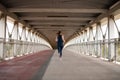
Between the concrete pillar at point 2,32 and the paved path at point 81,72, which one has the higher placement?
the concrete pillar at point 2,32

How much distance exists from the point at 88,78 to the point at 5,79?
218 centimetres

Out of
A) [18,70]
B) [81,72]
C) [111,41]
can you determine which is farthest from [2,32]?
[81,72]

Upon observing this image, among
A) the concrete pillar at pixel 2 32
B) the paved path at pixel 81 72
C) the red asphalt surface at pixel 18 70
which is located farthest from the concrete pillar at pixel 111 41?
the concrete pillar at pixel 2 32

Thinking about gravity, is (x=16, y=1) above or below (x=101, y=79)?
above

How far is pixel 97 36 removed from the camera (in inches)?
818

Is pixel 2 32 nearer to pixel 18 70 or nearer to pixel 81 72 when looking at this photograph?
pixel 18 70

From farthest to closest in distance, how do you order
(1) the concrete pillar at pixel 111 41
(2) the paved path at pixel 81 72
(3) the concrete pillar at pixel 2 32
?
(1) the concrete pillar at pixel 111 41 → (3) the concrete pillar at pixel 2 32 → (2) the paved path at pixel 81 72

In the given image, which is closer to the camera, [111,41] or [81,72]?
[81,72]

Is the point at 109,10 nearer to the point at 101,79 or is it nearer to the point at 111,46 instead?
the point at 111,46

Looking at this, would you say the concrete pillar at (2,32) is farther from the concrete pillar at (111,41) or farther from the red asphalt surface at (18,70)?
the concrete pillar at (111,41)

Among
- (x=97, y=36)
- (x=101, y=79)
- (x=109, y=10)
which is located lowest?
(x=101, y=79)

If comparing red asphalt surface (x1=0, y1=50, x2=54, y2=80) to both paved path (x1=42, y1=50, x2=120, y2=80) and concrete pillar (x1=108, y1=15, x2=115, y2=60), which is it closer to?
paved path (x1=42, y1=50, x2=120, y2=80)

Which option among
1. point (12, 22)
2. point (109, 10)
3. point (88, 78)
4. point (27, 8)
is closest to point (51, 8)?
point (27, 8)

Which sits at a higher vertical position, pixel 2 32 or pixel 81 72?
pixel 2 32
